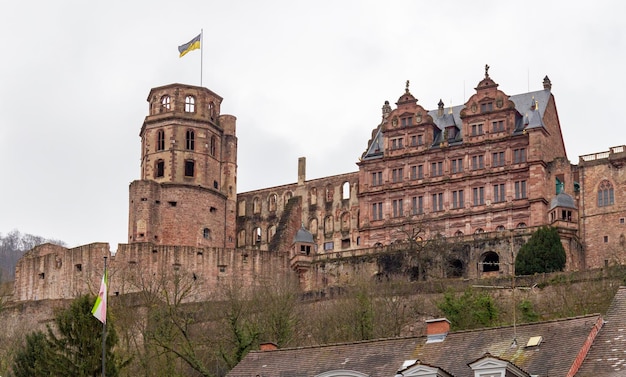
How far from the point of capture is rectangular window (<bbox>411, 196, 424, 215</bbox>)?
109250mm

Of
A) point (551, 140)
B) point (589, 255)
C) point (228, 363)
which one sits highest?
point (551, 140)

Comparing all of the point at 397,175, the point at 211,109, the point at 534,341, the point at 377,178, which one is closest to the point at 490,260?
the point at 397,175

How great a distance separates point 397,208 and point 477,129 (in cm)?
853

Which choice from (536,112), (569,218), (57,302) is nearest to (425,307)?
(569,218)

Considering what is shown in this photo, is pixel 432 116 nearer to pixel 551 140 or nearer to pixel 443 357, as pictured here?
pixel 551 140

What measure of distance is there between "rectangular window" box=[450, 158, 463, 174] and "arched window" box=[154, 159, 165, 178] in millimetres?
24538

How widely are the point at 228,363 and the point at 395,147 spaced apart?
4562 cm

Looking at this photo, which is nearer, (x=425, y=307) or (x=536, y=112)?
(x=425, y=307)

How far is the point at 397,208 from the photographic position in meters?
110

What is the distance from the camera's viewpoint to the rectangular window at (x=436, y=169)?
4299 inches

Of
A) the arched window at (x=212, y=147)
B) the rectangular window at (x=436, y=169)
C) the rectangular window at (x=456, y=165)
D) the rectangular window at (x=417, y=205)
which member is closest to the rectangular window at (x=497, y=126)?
the rectangular window at (x=456, y=165)

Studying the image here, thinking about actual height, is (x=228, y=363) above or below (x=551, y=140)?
below

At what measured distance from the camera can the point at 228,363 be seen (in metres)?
69.0

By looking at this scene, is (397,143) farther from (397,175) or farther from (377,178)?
(377,178)
